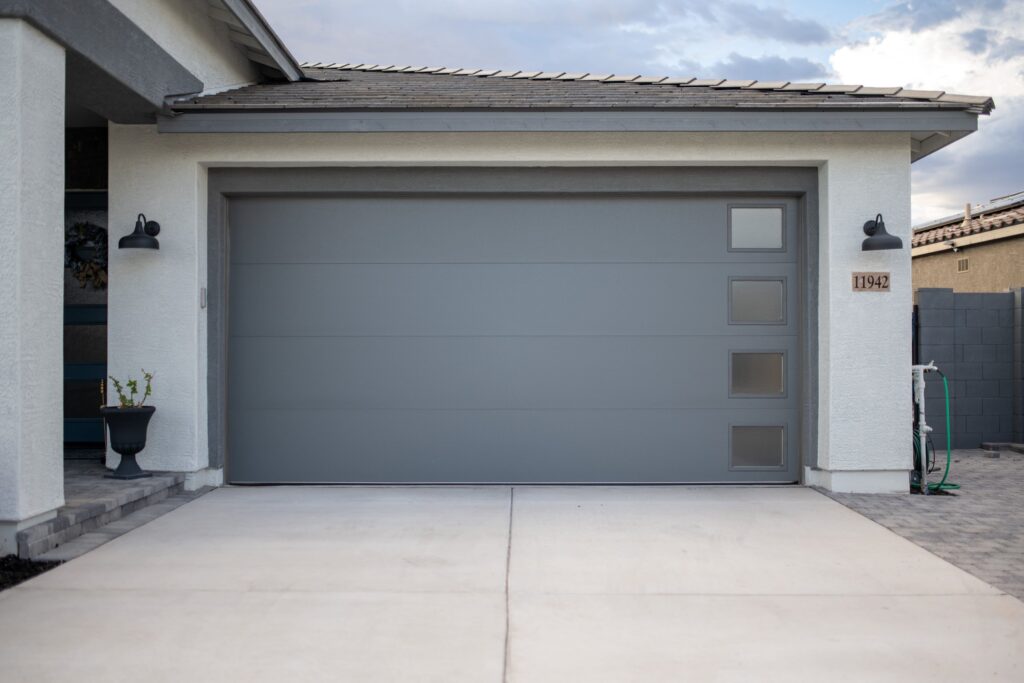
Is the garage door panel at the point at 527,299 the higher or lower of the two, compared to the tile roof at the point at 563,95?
lower

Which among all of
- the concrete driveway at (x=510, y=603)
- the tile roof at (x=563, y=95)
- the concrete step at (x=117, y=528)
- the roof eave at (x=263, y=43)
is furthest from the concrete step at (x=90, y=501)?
A: the roof eave at (x=263, y=43)

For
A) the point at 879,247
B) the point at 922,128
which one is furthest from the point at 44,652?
the point at 922,128

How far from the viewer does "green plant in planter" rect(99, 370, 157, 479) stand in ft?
19.4

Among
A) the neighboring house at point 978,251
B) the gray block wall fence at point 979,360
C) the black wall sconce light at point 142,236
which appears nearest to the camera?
the black wall sconce light at point 142,236

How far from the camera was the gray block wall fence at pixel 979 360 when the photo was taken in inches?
338

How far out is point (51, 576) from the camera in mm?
4164

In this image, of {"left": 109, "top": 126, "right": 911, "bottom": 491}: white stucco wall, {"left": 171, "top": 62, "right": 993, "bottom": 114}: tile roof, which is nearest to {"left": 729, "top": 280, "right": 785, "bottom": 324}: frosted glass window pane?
{"left": 109, "top": 126, "right": 911, "bottom": 491}: white stucco wall

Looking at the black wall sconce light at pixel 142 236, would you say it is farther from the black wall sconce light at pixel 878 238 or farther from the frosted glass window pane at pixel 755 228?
the black wall sconce light at pixel 878 238

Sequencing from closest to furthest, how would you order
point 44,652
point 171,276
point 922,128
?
point 44,652, point 922,128, point 171,276

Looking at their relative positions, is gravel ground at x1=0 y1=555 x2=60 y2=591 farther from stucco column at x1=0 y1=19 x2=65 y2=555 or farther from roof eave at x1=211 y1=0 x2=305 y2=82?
roof eave at x1=211 y1=0 x2=305 y2=82

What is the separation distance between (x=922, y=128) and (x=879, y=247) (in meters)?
0.95

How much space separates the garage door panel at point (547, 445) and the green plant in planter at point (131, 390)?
1.50m

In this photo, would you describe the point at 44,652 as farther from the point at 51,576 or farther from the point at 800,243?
the point at 800,243

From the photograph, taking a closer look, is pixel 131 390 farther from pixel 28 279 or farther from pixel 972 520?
pixel 972 520
